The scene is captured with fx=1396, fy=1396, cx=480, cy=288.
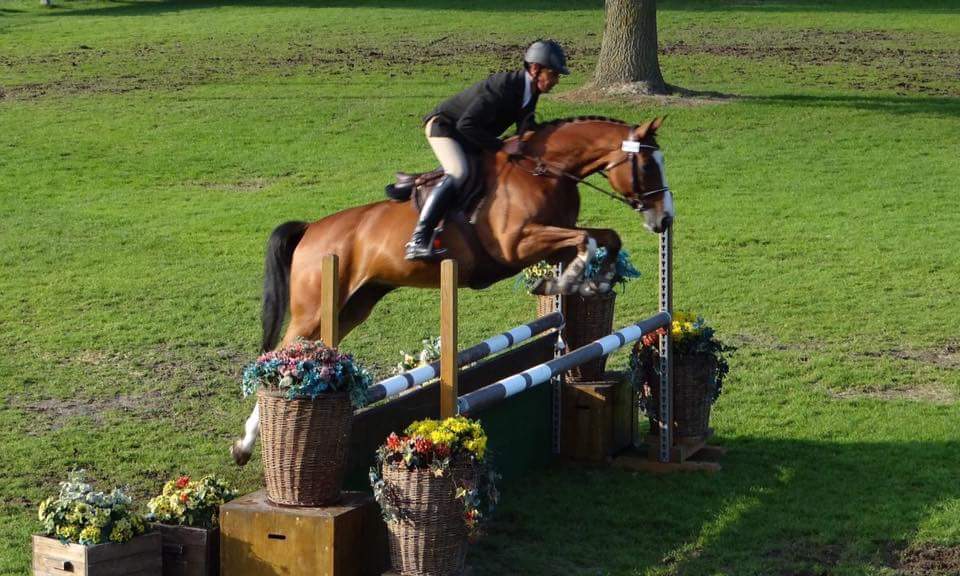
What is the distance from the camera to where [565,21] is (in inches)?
1272

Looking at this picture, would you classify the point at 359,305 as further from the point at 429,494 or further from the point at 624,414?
the point at 429,494

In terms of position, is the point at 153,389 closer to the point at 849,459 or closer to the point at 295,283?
the point at 295,283

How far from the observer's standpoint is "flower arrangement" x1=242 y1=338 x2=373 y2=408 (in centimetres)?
618

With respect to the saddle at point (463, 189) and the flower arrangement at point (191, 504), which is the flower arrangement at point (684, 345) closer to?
the saddle at point (463, 189)

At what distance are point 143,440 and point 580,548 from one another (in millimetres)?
3362

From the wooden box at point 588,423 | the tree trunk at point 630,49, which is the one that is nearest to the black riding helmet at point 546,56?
the wooden box at point 588,423

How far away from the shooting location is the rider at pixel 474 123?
7.99 m

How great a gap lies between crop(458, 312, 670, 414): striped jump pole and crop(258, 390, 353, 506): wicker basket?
0.73 metres

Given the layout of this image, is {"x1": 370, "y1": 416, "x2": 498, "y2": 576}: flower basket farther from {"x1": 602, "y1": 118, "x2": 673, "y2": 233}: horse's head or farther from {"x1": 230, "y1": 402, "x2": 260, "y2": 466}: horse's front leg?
{"x1": 602, "y1": 118, "x2": 673, "y2": 233}: horse's head

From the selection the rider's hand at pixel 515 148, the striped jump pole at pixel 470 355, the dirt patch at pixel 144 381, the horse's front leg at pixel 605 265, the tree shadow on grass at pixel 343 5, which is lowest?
the dirt patch at pixel 144 381

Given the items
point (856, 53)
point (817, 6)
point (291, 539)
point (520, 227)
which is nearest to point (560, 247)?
point (520, 227)

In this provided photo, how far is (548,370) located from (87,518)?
2.63 metres

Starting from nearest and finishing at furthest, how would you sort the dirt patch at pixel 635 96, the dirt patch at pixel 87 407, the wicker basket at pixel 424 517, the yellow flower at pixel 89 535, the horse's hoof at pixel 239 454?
the yellow flower at pixel 89 535 → the wicker basket at pixel 424 517 → the horse's hoof at pixel 239 454 → the dirt patch at pixel 87 407 → the dirt patch at pixel 635 96

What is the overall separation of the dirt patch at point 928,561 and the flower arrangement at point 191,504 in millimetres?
3375
